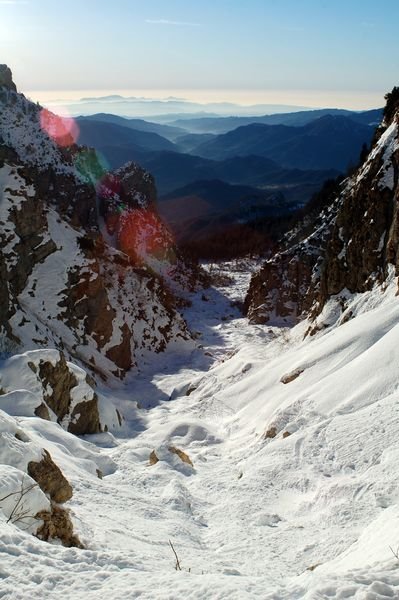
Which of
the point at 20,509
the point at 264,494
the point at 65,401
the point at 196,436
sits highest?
the point at 20,509

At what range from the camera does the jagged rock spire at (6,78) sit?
221ft

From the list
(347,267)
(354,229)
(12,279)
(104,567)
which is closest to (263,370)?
(347,267)

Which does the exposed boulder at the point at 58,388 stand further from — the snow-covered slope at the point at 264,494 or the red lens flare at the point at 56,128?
the red lens flare at the point at 56,128

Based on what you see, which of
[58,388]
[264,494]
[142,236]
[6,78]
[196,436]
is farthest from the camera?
[142,236]

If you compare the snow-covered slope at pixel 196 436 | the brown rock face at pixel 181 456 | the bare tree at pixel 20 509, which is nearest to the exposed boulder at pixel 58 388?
the snow-covered slope at pixel 196 436

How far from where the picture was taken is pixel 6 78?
68.1 m

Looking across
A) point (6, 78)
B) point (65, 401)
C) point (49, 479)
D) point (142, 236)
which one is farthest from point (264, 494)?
point (6, 78)

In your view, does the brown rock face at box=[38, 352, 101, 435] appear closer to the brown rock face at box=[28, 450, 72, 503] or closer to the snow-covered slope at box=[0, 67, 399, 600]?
the snow-covered slope at box=[0, 67, 399, 600]

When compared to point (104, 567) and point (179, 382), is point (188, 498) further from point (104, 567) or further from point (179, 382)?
point (179, 382)

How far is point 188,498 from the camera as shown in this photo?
55.4ft

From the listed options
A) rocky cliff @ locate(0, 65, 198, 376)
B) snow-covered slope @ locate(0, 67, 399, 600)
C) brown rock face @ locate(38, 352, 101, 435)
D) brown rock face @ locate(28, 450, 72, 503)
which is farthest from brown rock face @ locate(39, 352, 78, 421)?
brown rock face @ locate(28, 450, 72, 503)

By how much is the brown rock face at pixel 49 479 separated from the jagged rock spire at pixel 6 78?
6740 centimetres

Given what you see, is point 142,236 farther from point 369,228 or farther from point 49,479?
point 49,479

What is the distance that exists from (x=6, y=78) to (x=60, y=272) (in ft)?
136
